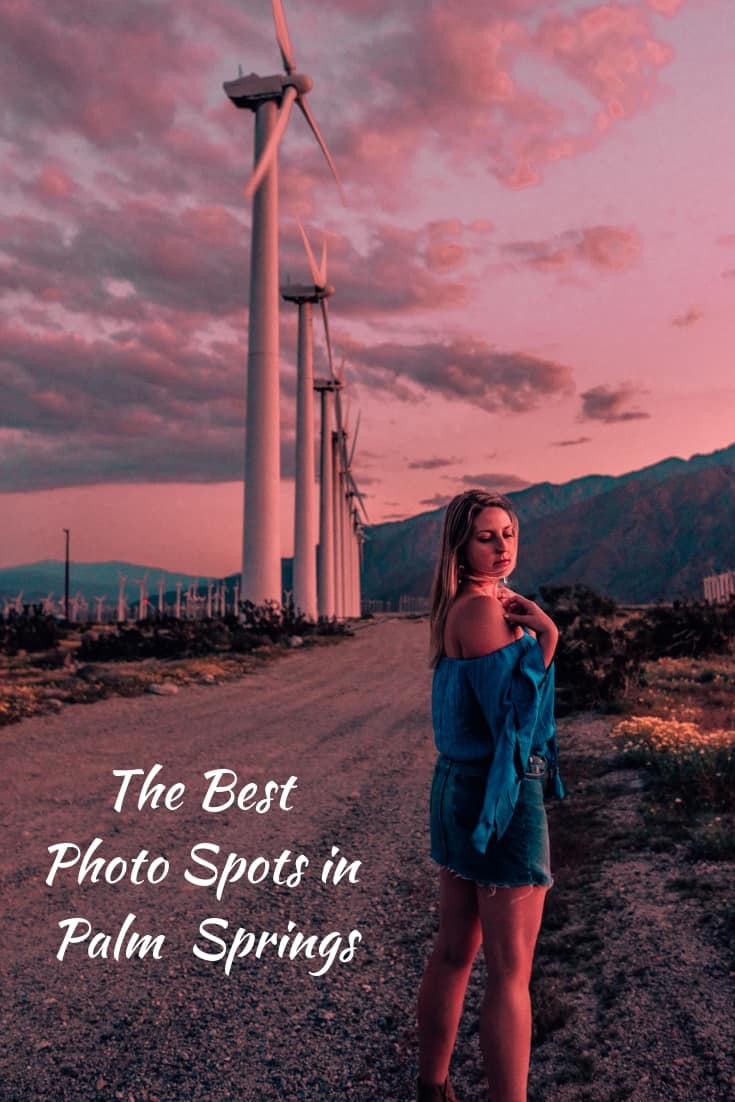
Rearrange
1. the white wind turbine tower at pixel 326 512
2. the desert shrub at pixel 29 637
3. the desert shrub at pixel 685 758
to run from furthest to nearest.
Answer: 1. the white wind turbine tower at pixel 326 512
2. the desert shrub at pixel 29 637
3. the desert shrub at pixel 685 758

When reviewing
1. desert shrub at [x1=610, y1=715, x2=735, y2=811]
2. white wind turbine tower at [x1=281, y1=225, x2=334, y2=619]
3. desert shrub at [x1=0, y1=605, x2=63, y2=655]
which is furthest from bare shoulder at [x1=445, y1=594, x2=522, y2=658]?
white wind turbine tower at [x1=281, y1=225, x2=334, y2=619]

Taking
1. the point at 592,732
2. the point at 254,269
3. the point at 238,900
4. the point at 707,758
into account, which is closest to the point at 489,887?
the point at 238,900

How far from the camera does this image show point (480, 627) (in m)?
3.79

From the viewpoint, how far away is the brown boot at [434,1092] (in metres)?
4.01

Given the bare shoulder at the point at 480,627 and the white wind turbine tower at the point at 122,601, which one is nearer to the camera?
the bare shoulder at the point at 480,627

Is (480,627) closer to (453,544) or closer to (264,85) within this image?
(453,544)

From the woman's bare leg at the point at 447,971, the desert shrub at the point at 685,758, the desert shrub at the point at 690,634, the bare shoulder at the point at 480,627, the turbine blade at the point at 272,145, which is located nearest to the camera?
the bare shoulder at the point at 480,627

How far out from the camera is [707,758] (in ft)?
32.9

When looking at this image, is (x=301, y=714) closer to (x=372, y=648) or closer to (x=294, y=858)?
(x=294, y=858)

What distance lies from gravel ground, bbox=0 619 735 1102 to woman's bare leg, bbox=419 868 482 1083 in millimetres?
513

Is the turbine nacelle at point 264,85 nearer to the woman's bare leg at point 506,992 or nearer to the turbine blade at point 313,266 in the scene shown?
the turbine blade at point 313,266

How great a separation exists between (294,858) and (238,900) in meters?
1.08

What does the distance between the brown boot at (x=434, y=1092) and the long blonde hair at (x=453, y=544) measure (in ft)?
6.33

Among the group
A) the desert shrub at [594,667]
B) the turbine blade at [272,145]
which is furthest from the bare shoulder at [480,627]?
the turbine blade at [272,145]
